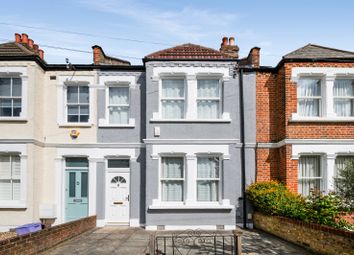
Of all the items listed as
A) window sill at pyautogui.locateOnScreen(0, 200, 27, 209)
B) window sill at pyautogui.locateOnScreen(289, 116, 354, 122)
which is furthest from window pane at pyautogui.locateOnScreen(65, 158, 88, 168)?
window sill at pyautogui.locateOnScreen(289, 116, 354, 122)

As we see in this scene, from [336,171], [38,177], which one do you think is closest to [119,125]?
[38,177]

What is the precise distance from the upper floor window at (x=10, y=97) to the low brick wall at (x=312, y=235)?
1084cm

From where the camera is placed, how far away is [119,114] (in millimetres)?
14586

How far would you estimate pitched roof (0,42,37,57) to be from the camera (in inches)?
539

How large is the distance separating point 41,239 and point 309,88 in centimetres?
1139

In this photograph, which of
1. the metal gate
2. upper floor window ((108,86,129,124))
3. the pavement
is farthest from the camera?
upper floor window ((108,86,129,124))

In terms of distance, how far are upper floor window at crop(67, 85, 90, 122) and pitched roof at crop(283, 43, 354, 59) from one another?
28.3 feet

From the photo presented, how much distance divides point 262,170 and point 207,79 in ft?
14.8

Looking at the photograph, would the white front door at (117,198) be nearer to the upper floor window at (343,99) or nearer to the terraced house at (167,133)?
the terraced house at (167,133)

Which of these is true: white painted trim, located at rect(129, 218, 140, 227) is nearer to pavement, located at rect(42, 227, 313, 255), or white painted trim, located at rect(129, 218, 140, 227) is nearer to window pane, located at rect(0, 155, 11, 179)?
pavement, located at rect(42, 227, 313, 255)

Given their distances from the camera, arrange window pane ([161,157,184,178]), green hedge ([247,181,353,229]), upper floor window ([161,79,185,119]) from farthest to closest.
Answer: upper floor window ([161,79,185,119]), window pane ([161,157,184,178]), green hedge ([247,181,353,229])

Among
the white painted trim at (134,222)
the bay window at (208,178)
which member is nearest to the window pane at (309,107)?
the bay window at (208,178)

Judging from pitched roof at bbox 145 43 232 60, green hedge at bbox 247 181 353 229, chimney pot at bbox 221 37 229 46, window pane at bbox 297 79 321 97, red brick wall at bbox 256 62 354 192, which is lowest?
green hedge at bbox 247 181 353 229

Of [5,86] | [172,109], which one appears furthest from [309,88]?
[5,86]
